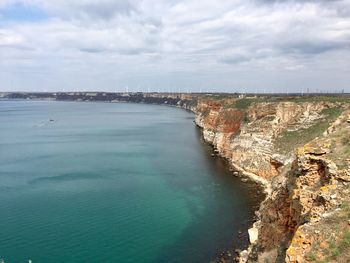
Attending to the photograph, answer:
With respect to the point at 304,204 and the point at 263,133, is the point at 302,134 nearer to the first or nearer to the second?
the point at 263,133

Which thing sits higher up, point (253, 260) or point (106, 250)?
point (253, 260)

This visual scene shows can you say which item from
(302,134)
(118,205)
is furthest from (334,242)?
(302,134)

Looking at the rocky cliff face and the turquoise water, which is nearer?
the rocky cliff face

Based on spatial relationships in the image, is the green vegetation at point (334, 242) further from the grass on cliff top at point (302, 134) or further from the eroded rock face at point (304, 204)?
the grass on cliff top at point (302, 134)

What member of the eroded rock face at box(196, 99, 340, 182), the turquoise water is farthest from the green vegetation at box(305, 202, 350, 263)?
the eroded rock face at box(196, 99, 340, 182)

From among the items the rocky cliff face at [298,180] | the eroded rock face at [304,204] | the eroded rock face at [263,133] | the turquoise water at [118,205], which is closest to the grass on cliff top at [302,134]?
the rocky cliff face at [298,180]

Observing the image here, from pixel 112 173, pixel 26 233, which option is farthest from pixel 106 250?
pixel 112 173

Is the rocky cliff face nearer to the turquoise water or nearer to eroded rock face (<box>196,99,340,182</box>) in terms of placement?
eroded rock face (<box>196,99,340,182</box>)

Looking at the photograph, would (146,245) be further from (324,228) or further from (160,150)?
(160,150)
